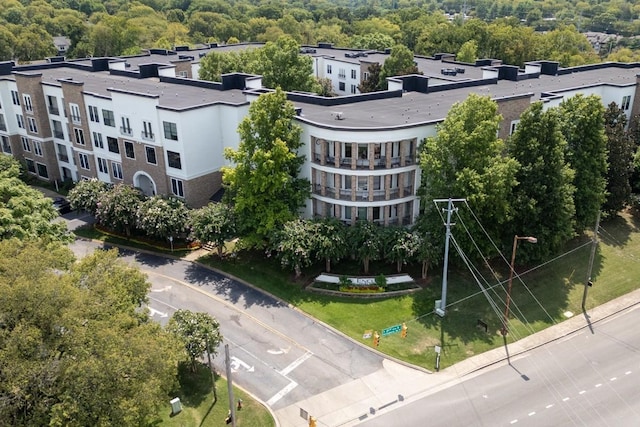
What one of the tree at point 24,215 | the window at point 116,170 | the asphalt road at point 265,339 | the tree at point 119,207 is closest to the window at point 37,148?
the window at point 116,170

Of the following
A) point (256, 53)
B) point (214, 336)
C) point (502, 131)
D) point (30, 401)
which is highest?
point (256, 53)

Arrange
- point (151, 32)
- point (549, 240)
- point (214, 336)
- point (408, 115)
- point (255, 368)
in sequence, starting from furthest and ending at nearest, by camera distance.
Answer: point (151, 32)
point (408, 115)
point (549, 240)
point (255, 368)
point (214, 336)

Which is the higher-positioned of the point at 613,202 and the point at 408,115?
the point at 408,115

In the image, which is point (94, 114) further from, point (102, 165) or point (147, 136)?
point (147, 136)

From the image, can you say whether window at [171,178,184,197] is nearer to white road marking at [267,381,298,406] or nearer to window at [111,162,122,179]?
window at [111,162,122,179]

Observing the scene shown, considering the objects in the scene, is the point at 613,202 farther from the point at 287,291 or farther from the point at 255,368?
the point at 255,368

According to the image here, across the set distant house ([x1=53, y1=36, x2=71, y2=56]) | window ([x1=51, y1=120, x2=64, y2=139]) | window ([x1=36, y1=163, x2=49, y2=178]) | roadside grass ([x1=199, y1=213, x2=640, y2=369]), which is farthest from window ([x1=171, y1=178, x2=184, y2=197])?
distant house ([x1=53, y1=36, x2=71, y2=56])

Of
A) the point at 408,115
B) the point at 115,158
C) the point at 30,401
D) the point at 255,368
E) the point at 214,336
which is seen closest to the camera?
the point at 30,401

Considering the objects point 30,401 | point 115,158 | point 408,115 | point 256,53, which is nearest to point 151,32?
point 256,53

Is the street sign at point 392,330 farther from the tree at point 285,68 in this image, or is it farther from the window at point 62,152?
the window at point 62,152

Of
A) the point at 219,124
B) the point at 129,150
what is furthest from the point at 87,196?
the point at 219,124
